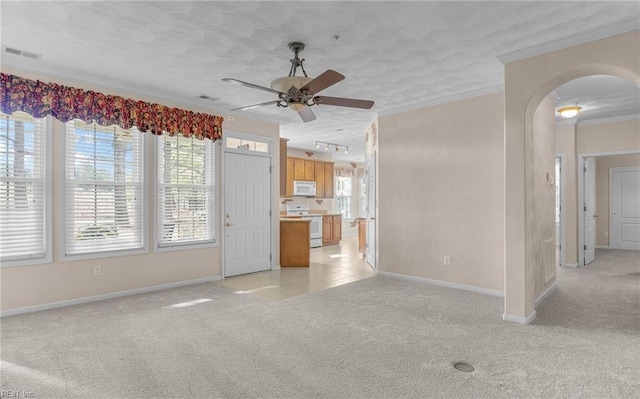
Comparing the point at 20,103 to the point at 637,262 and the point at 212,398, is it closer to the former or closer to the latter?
the point at 212,398

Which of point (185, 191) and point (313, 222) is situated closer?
point (185, 191)

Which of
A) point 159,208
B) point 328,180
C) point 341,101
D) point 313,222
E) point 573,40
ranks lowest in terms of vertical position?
point 313,222

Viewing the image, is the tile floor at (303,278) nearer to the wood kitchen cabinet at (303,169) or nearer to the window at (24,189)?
the window at (24,189)

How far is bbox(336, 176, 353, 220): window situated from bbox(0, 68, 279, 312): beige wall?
626 cm

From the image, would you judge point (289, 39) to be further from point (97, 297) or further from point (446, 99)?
point (97, 297)

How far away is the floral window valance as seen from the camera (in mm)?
3676

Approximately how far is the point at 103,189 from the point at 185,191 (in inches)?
42.0

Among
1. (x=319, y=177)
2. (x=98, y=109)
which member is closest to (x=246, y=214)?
(x=98, y=109)

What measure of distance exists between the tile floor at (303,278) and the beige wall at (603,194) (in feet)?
20.2

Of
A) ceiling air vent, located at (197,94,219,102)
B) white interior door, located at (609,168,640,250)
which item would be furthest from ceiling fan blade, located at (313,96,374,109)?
white interior door, located at (609,168,640,250)

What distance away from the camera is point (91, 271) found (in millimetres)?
4246

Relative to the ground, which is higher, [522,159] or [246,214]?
[522,159]

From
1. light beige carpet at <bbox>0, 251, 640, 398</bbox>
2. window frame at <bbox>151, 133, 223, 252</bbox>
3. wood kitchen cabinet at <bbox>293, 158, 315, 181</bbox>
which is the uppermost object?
wood kitchen cabinet at <bbox>293, 158, 315, 181</bbox>

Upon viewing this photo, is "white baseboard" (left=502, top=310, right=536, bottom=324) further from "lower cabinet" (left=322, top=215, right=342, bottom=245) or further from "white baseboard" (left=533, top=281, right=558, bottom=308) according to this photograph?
"lower cabinet" (left=322, top=215, right=342, bottom=245)
